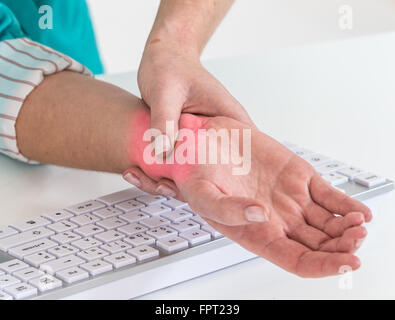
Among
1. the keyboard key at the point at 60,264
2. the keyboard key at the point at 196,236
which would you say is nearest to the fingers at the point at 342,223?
the keyboard key at the point at 196,236

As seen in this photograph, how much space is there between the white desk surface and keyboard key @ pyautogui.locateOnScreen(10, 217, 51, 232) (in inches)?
2.7

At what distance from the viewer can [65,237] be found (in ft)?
2.17

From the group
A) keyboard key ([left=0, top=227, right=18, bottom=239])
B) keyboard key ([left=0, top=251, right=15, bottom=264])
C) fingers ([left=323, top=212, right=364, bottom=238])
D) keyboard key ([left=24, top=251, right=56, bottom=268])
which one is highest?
fingers ([left=323, top=212, right=364, bottom=238])

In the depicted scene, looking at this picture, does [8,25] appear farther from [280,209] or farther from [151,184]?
[280,209]

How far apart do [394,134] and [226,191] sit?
0.38 m

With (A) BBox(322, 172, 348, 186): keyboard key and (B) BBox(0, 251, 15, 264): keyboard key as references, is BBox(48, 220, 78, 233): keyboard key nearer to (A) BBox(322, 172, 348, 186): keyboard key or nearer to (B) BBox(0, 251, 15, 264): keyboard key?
(B) BBox(0, 251, 15, 264): keyboard key

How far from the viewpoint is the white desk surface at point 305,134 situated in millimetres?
646

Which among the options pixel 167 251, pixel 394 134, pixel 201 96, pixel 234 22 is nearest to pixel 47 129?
pixel 201 96

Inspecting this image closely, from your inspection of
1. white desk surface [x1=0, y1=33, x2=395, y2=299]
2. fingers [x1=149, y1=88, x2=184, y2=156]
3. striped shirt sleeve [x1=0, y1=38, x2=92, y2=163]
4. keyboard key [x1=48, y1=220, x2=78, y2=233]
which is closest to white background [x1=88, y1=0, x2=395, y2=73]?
white desk surface [x1=0, y1=33, x2=395, y2=299]

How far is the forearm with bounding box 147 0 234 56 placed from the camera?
896 millimetres

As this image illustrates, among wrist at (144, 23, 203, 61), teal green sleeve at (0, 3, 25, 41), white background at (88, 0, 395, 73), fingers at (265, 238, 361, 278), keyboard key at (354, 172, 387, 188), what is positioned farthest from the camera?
white background at (88, 0, 395, 73)

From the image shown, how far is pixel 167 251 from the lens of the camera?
64 cm

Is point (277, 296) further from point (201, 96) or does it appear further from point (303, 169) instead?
point (201, 96)

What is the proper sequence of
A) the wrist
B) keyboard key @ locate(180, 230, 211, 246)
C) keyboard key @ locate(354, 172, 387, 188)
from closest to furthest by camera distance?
keyboard key @ locate(180, 230, 211, 246) < keyboard key @ locate(354, 172, 387, 188) < the wrist
